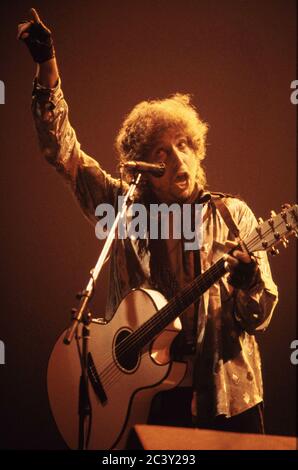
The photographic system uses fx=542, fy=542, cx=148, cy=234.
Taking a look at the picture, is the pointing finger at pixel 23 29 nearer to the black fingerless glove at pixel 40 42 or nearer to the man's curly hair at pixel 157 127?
the black fingerless glove at pixel 40 42

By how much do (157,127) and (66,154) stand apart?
0.41 meters

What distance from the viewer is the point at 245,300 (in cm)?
185

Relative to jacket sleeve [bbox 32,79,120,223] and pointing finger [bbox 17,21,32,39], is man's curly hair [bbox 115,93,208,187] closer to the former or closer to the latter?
jacket sleeve [bbox 32,79,120,223]

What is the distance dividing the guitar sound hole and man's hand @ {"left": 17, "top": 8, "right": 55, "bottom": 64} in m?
1.07

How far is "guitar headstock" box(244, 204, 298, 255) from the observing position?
5.55 ft

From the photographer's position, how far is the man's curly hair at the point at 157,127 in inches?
92.4

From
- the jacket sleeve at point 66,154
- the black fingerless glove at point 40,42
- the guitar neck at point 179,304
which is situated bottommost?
the guitar neck at point 179,304

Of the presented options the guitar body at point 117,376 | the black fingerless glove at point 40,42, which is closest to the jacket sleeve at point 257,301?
the guitar body at point 117,376

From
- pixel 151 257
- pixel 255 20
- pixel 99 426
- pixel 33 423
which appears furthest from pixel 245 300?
pixel 255 20

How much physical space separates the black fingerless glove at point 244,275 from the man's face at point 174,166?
1.70 feet

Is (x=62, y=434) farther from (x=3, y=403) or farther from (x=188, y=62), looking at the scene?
(x=188, y=62)

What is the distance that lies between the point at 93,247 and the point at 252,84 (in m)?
1.08

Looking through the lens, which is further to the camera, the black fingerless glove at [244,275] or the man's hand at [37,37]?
the man's hand at [37,37]
